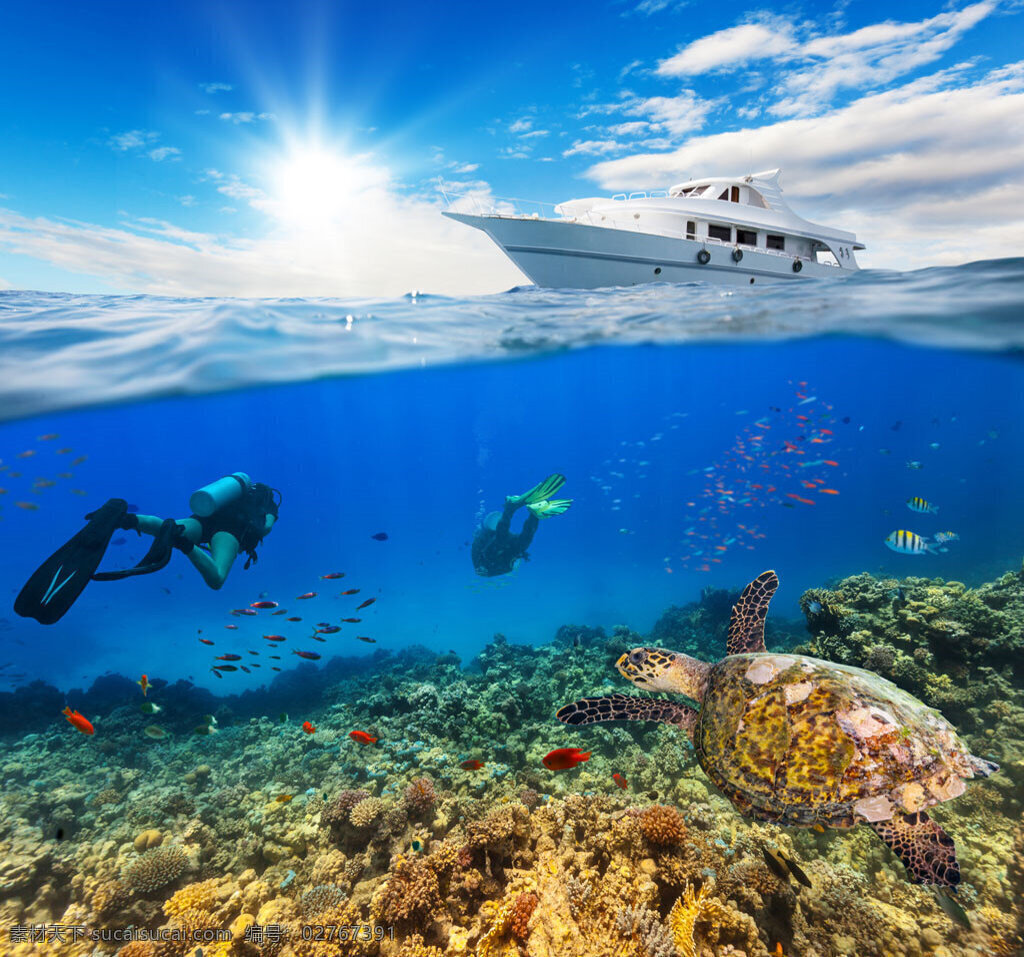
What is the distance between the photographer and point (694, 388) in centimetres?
2683

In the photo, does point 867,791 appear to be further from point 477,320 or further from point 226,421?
point 226,421

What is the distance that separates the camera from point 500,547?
510 inches

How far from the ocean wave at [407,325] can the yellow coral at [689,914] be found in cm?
1094

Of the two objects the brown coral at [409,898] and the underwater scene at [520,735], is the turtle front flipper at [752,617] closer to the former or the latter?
the underwater scene at [520,735]

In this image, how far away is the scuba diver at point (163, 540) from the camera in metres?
5.04

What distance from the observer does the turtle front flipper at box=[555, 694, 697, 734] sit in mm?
3059

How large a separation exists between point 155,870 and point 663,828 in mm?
4469

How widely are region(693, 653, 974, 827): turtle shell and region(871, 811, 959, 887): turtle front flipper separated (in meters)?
0.07

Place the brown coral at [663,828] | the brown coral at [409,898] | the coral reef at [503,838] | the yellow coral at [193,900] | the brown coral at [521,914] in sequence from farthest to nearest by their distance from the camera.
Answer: the yellow coral at [193,900] < the brown coral at [663,828] < the brown coral at [409,898] < the coral reef at [503,838] < the brown coral at [521,914]

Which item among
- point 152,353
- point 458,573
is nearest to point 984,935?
point 152,353

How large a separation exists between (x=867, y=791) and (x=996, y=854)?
269 cm

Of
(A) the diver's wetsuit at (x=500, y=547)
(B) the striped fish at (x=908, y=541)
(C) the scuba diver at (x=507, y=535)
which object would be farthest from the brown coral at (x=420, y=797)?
(A) the diver's wetsuit at (x=500, y=547)

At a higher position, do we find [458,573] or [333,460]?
[333,460]

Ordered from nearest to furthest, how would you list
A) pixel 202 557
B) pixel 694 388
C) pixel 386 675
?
1. pixel 202 557
2. pixel 386 675
3. pixel 694 388
